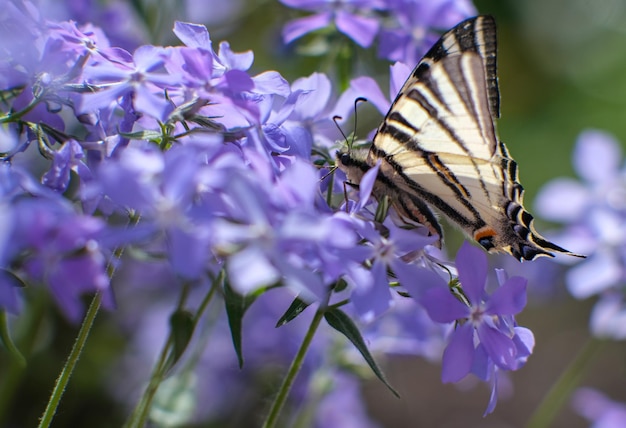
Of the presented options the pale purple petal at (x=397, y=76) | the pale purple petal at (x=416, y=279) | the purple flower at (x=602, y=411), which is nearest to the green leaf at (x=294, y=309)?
the pale purple petal at (x=416, y=279)

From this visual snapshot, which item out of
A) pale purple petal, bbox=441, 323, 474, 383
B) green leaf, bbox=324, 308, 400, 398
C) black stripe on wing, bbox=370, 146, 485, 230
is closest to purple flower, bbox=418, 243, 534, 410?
pale purple petal, bbox=441, 323, 474, 383

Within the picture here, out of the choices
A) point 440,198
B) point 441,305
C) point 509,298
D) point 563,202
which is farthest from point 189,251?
point 563,202

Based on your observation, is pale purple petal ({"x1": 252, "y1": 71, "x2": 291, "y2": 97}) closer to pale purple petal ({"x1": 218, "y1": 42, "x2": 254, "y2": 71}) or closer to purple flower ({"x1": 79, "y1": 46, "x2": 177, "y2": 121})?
pale purple petal ({"x1": 218, "y1": 42, "x2": 254, "y2": 71})

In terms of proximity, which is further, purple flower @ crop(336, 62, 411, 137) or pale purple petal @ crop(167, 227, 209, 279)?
purple flower @ crop(336, 62, 411, 137)

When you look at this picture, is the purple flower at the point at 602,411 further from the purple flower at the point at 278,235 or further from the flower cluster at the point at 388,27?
the purple flower at the point at 278,235

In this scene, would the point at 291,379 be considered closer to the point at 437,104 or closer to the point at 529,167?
the point at 437,104
